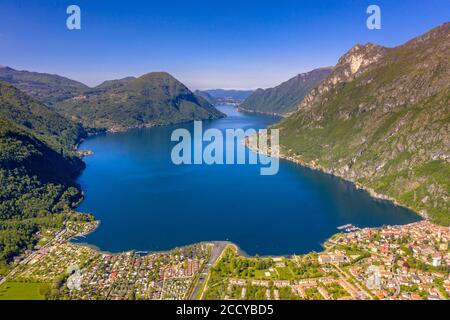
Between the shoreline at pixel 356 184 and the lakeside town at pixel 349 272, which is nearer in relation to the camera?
the lakeside town at pixel 349 272

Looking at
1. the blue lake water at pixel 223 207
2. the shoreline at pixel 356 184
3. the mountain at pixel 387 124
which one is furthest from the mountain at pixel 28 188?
the mountain at pixel 387 124

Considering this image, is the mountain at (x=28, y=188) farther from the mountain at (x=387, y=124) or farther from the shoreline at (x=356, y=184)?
the mountain at (x=387, y=124)

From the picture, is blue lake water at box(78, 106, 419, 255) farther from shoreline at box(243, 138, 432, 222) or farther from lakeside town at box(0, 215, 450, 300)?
lakeside town at box(0, 215, 450, 300)

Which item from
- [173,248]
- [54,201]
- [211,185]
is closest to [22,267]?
[173,248]

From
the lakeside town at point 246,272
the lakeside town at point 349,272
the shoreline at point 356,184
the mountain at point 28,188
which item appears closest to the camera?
the lakeside town at point 349,272

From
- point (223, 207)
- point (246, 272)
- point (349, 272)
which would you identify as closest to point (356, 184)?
point (223, 207)

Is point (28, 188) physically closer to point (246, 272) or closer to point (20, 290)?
point (20, 290)

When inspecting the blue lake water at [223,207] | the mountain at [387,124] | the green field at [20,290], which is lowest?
the green field at [20,290]
